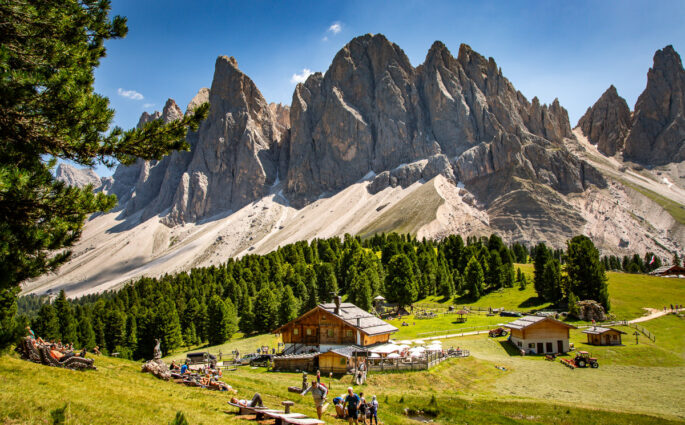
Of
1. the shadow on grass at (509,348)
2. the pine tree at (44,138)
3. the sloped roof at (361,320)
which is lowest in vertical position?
the shadow on grass at (509,348)

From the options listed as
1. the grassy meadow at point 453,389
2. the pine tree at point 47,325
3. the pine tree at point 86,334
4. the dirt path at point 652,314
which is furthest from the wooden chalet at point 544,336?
the pine tree at point 47,325

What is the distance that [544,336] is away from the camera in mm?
49656

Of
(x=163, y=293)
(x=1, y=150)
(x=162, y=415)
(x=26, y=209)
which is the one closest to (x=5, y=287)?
(x=26, y=209)

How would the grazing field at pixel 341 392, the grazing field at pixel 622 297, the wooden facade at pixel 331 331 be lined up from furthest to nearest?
the grazing field at pixel 622 297
the wooden facade at pixel 331 331
the grazing field at pixel 341 392

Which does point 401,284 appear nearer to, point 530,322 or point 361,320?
point 361,320

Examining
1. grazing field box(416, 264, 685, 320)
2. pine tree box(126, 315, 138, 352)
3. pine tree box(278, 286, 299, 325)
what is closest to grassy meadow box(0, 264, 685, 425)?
pine tree box(278, 286, 299, 325)

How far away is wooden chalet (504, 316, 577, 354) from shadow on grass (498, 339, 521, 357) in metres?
0.69

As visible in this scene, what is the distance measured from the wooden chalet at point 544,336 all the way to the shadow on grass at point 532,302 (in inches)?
1181

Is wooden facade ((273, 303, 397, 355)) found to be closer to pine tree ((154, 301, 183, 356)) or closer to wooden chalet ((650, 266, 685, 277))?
pine tree ((154, 301, 183, 356))

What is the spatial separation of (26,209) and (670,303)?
93.1 metres

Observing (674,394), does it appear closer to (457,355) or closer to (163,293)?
(457,355)

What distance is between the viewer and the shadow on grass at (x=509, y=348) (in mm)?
49188

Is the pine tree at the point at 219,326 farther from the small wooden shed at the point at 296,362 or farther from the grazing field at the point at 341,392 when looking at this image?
the small wooden shed at the point at 296,362

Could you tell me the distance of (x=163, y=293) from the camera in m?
91.9
